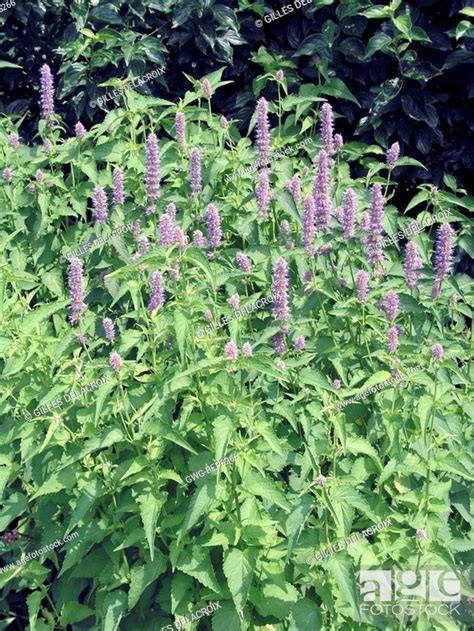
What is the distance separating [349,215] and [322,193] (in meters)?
0.16

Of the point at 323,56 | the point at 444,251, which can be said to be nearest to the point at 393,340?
the point at 444,251

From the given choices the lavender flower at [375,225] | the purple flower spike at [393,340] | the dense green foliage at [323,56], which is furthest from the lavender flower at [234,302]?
the dense green foliage at [323,56]

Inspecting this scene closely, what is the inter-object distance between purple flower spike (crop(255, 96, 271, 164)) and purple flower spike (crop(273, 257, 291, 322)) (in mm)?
907

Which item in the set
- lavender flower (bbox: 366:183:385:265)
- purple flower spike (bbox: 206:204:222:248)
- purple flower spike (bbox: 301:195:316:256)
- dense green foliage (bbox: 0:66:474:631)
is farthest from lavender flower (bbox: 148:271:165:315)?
lavender flower (bbox: 366:183:385:265)

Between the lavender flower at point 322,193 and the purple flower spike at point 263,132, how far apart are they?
0.43m

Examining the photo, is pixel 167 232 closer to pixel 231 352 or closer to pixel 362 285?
pixel 231 352

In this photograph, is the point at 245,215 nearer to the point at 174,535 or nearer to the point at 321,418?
the point at 321,418

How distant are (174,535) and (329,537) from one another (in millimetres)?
594

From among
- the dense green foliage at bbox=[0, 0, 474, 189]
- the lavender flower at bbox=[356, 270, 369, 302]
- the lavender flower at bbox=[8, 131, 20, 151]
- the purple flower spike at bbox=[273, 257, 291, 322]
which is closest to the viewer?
the purple flower spike at bbox=[273, 257, 291, 322]

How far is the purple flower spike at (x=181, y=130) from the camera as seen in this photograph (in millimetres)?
4320

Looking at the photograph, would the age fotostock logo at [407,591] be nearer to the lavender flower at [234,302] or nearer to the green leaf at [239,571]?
the green leaf at [239,571]

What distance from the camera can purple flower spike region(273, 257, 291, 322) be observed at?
3361mm

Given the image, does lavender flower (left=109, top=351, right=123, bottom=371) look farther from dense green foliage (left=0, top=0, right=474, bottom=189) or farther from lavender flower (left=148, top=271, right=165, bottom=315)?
dense green foliage (left=0, top=0, right=474, bottom=189)

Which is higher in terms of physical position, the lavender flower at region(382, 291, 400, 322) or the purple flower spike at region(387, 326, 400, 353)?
the lavender flower at region(382, 291, 400, 322)
